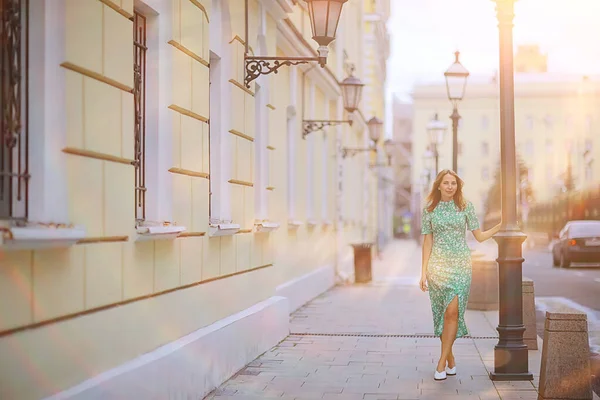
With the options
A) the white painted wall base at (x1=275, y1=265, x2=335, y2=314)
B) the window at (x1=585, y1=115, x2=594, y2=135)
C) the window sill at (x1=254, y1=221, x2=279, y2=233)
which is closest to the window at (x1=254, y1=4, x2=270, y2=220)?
the window sill at (x1=254, y1=221, x2=279, y2=233)

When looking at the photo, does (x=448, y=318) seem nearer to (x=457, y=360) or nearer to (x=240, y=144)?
(x=457, y=360)

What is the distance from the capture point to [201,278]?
8.09m

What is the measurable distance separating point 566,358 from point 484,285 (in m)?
8.42

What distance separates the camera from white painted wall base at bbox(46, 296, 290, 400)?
5.62 metres

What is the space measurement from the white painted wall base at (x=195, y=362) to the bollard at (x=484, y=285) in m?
5.02

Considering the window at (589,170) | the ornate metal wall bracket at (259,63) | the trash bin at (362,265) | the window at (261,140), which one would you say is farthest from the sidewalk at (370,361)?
the window at (589,170)

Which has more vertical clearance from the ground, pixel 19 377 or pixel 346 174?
pixel 346 174

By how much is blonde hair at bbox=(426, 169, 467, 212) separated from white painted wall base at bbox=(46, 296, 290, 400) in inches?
86.8

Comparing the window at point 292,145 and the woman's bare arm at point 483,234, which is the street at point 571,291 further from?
the window at point 292,145

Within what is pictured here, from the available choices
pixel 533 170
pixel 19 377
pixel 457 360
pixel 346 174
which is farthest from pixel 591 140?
pixel 19 377

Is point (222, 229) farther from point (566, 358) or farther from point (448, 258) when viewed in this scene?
point (566, 358)

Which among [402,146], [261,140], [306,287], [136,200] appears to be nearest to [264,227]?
[261,140]

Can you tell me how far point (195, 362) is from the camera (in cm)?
746

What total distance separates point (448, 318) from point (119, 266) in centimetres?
356
